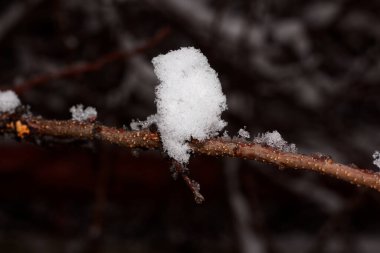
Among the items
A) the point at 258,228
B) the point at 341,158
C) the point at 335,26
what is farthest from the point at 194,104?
the point at 335,26

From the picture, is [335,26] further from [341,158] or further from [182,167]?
Answer: [182,167]

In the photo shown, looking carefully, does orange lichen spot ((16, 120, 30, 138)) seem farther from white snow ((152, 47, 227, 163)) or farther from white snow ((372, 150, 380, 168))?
white snow ((372, 150, 380, 168))

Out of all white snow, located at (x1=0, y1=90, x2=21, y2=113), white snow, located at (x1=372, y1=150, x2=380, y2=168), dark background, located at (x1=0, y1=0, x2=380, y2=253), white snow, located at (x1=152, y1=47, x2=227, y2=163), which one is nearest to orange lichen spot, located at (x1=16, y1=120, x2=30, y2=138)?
white snow, located at (x1=0, y1=90, x2=21, y2=113)

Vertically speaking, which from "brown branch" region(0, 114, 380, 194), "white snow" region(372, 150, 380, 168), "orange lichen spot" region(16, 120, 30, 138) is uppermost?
"orange lichen spot" region(16, 120, 30, 138)

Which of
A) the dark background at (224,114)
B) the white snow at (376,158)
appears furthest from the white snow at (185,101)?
the dark background at (224,114)

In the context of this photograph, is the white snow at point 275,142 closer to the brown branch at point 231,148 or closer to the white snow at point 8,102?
the brown branch at point 231,148
